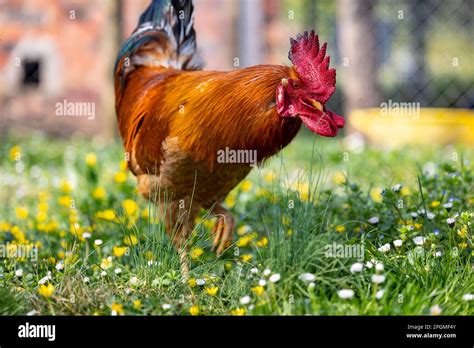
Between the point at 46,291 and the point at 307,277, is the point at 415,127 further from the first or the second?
the point at 46,291

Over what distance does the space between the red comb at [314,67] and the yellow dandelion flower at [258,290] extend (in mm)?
889

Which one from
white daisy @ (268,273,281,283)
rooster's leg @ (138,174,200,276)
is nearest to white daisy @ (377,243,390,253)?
white daisy @ (268,273,281,283)

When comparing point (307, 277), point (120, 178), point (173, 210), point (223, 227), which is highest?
point (120, 178)

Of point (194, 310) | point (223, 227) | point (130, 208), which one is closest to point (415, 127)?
point (130, 208)

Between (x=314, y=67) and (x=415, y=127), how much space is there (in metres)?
5.27

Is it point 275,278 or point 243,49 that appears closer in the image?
point 275,278

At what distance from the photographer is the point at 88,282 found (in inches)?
120

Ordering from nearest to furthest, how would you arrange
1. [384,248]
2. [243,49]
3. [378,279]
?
[378,279] < [384,248] < [243,49]

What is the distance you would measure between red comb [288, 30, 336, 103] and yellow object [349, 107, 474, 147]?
4970 mm

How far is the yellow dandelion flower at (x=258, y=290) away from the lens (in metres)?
2.72

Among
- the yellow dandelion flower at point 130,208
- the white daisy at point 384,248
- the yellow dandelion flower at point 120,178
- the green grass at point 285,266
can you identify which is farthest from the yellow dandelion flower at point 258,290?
the yellow dandelion flower at point 120,178

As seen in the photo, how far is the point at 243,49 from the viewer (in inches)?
376

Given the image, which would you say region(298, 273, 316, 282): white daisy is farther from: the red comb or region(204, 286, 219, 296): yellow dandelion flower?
the red comb
